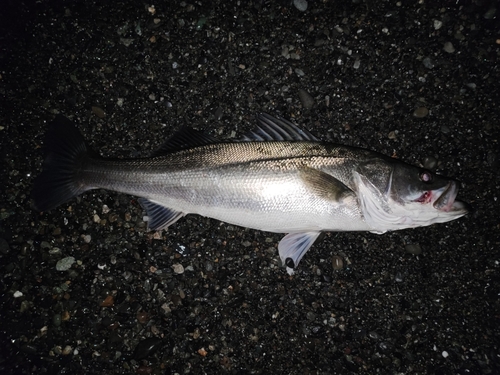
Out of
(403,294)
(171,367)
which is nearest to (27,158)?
(171,367)

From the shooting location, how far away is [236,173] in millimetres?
2252

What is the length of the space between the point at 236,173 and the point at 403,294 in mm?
1607

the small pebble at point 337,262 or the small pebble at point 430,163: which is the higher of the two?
the small pebble at point 430,163

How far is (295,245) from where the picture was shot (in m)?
2.44

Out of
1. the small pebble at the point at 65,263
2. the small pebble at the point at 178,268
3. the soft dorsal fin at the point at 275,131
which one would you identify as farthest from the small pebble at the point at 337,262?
the small pebble at the point at 65,263

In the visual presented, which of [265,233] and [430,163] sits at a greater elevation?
[430,163]

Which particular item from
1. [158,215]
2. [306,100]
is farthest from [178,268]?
[306,100]

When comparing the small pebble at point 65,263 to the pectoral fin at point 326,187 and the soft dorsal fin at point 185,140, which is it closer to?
the soft dorsal fin at point 185,140

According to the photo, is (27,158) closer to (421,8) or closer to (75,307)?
(75,307)

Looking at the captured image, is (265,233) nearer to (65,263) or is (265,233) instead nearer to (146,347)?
(146,347)

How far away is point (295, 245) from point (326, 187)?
52 cm

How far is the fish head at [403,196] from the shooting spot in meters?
2.15

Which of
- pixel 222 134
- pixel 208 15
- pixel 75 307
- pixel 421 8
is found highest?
pixel 208 15

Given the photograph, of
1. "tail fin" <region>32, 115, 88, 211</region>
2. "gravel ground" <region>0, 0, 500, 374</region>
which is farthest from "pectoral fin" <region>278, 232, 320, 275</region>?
"tail fin" <region>32, 115, 88, 211</region>
